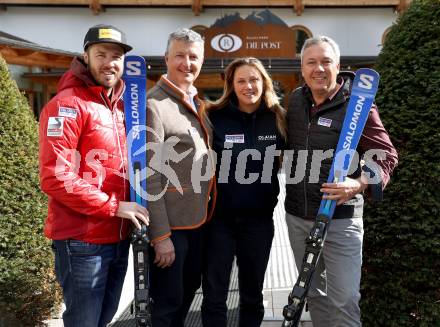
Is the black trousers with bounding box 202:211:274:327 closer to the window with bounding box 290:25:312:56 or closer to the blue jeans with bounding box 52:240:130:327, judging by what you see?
the blue jeans with bounding box 52:240:130:327

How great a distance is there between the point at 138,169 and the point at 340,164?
1119mm

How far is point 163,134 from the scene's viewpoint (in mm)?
2643

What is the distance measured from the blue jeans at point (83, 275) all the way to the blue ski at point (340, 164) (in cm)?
103

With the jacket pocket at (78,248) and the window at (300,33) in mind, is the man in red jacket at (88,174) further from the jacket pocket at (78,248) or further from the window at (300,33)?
the window at (300,33)

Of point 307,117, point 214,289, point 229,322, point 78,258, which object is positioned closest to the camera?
point 78,258

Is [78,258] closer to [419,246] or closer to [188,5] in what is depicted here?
[419,246]

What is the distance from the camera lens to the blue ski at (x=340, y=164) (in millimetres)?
2545

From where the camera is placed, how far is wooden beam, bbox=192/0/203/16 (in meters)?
14.1

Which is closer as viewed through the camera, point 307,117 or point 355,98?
point 355,98

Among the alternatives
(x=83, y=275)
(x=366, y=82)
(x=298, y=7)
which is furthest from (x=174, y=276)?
(x=298, y=7)

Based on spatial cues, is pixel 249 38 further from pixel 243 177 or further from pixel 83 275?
pixel 83 275

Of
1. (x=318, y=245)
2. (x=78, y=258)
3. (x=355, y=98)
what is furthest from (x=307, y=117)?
(x=78, y=258)

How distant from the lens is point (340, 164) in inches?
102

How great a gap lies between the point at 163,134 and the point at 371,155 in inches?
46.9
